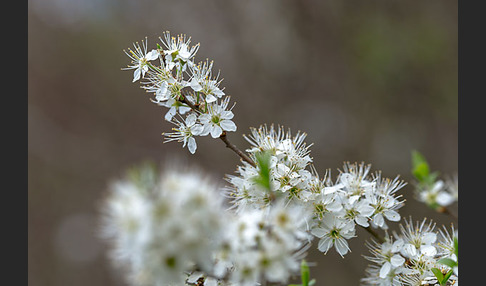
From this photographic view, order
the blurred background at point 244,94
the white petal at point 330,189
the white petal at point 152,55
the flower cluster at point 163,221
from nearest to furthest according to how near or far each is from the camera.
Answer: the flower cluster at point 163,221
the white petal at point 330,189
the white petal at point 152,55
the blurred background at point 244,94

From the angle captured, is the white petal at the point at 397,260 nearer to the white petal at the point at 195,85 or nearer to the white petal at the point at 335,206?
the white petal at the point at 335,206

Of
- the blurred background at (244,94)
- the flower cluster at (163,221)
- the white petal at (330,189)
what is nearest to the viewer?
the flower cluster at (163,221)

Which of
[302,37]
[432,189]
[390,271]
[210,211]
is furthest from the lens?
[302,37]

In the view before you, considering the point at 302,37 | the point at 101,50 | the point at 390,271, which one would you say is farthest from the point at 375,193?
the point at 101,50

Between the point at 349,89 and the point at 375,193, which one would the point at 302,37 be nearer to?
the point at 349,89

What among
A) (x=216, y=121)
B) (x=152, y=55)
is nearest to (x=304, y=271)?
(x=216, y=121)

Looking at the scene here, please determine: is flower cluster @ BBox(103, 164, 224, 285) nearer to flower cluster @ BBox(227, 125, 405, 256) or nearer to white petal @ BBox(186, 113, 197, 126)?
flower cluster @ BBox(227, 125, 405, 256)

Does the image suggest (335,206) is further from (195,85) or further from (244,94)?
(244,94)

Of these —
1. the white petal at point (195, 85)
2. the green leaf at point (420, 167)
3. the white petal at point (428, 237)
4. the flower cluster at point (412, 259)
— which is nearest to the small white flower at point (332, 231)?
the flower cluster at point (412, 259)
